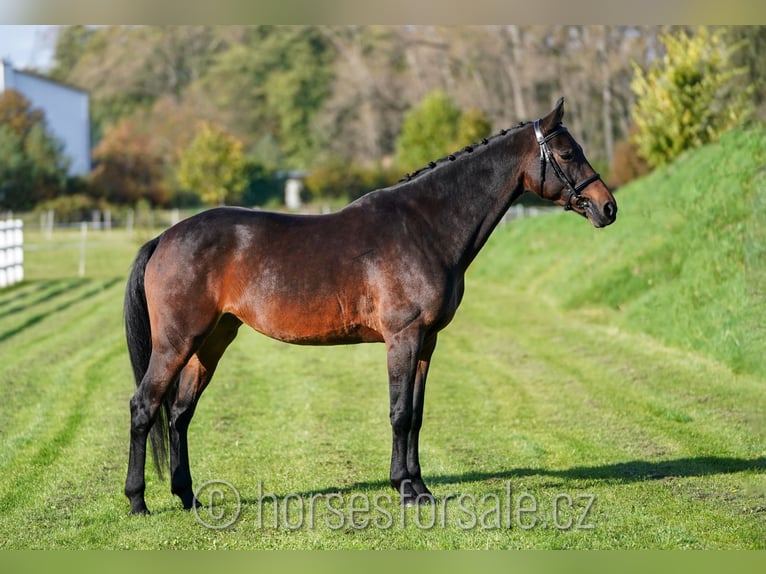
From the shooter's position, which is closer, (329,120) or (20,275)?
(20,275)

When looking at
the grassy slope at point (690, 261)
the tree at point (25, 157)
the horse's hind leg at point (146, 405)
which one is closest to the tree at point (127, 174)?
the tree at point (25, 157)

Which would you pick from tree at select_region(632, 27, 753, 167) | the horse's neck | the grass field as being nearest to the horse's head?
the horse's neck

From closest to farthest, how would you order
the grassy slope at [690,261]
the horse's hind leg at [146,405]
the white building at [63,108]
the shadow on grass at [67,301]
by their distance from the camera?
the horse's hind leg at [146,405] < the grassy slope at [690,261] < the shadow on grass at [67,301] < the white building at [63,108]

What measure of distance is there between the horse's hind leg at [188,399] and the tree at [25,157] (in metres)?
43.6

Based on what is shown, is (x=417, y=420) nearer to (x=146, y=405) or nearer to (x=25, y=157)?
(x=146, y=405)

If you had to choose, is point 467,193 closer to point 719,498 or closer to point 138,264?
point 138,264

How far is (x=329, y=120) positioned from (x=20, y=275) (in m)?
43.8

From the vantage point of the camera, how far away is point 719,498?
22.1 ft

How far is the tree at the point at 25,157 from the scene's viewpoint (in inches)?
1850

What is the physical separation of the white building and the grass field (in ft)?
136

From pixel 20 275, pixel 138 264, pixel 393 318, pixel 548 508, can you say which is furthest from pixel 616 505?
pixel 20 275

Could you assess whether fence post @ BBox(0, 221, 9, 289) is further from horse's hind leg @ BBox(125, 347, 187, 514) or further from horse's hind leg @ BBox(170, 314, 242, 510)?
horse's hind leg @ BBox(125, 347, 187, 514)

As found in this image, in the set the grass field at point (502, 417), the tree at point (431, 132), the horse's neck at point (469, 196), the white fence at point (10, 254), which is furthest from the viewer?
the tree at point (431, 132)

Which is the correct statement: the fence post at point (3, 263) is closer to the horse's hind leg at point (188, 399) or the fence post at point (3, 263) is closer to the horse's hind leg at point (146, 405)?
the horse's hind leg at point (188, 399)
